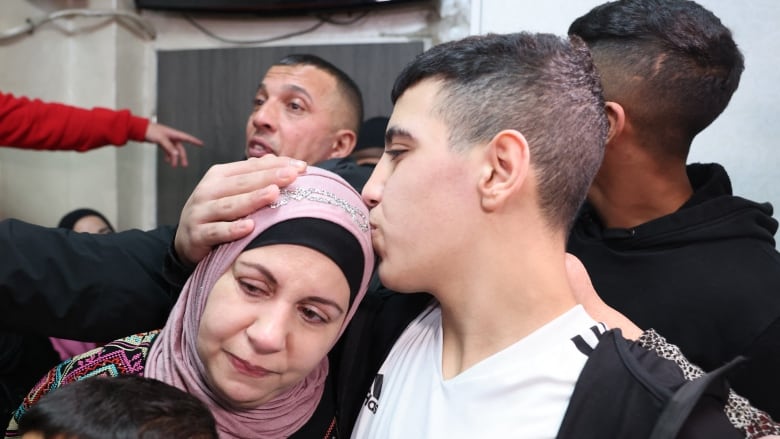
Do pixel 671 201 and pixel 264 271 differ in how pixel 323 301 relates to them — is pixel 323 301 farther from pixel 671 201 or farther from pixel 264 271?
pixel 671 201

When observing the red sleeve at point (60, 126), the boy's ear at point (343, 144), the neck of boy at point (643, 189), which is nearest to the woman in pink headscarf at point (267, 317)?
the neck of boy at point (643, 189)

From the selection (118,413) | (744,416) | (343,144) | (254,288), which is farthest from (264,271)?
(343,144)

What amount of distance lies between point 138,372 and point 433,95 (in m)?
0.68

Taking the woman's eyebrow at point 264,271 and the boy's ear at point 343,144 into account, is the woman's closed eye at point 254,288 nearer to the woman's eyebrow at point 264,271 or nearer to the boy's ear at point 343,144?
the woman's eyebrow at point 264,271

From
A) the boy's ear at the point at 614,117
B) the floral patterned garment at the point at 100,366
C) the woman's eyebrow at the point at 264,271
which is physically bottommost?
the floral patterned garment at the point at 100,366

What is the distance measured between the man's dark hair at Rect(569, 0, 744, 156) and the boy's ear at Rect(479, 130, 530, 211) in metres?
0.58

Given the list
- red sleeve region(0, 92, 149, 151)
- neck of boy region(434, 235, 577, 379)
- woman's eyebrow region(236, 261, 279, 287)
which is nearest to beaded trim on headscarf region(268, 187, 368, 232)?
woman's eyebrow region(236, 261, 279, 287)

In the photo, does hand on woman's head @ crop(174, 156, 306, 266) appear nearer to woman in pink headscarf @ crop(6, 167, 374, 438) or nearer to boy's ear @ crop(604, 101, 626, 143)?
woman in pink headscarf @ crop(6, 167, 374, 438)

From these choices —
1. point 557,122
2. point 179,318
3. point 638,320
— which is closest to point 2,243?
point 179,318

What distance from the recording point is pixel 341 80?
230 cm

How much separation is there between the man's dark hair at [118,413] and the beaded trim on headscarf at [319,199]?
0.33 m

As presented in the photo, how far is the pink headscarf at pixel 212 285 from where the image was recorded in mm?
1008

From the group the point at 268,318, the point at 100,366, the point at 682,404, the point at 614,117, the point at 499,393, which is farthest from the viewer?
the point at 614,117

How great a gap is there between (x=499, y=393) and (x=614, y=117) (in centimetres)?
72
